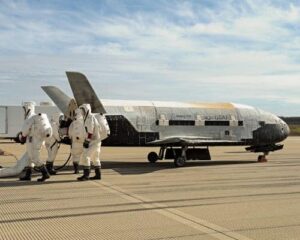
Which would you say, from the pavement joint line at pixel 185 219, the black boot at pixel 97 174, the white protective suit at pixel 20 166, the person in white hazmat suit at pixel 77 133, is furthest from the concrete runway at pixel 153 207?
the person in white hazmat suit at pixel 77 133

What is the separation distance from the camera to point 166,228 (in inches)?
295

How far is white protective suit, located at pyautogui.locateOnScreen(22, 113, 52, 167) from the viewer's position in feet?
42.8

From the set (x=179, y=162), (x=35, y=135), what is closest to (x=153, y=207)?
(x=35, y=135)

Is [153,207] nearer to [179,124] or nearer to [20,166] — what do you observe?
[20,166]

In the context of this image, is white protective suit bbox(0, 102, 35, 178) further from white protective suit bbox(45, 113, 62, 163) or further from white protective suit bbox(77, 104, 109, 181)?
white protective suit bbox(77, 104, 109, 181)

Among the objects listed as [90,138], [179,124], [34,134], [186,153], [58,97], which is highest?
[58,97]

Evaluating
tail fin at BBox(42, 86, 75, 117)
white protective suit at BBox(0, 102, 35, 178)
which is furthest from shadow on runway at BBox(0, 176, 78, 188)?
tail fin at BBox(42, 86, 75, 117)

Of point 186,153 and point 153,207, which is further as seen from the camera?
point 186,153

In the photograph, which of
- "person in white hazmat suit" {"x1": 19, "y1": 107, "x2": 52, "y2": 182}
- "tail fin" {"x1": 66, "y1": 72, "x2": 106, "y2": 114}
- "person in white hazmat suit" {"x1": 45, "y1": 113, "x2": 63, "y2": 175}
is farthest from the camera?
"tail fin" {"x1": 66, "y1": 72, "x2": 106, "y2": 114}

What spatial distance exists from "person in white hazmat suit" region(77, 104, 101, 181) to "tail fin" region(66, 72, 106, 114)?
2491 millimetres

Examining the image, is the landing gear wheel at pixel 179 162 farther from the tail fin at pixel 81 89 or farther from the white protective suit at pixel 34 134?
the white protective suit at pixel 34 134

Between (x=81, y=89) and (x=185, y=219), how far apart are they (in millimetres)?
9133

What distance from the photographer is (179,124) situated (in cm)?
1902

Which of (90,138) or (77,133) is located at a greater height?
(77,133)
